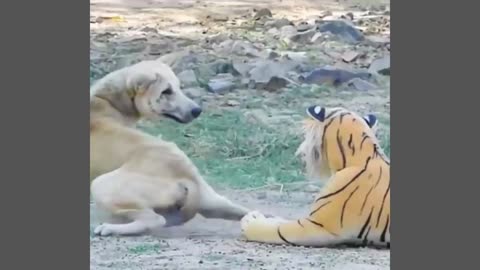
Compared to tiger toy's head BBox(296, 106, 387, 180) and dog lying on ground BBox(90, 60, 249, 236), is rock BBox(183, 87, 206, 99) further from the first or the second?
tiger toy's head BBox(296, 106, 387, 180)

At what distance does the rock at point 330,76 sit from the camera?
228 inches

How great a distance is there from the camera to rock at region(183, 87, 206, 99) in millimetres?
5766

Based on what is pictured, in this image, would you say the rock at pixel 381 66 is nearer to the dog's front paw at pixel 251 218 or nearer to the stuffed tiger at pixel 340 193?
the stuffed tiger at pixel 340 193

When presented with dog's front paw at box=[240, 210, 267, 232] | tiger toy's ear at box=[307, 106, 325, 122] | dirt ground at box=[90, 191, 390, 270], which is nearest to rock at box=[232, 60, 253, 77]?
tiger toy's ear at box=[307, 106, 325, 122]

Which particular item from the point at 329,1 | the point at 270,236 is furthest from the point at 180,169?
the point at 329,1

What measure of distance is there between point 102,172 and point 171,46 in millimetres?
819

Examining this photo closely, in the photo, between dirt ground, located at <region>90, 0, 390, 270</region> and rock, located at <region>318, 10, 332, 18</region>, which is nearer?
dirt ground, located at <region>90, 0, 390, 270</region>

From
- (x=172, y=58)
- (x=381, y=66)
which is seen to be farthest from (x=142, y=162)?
(x=381, y=66)

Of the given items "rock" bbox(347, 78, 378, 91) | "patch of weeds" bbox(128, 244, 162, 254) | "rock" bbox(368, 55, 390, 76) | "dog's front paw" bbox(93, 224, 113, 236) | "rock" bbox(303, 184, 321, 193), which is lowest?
"patch of weeds" bbox(128, 244, 162, 254)

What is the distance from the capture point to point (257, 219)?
18.7ft

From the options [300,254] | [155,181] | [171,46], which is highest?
[171,46]

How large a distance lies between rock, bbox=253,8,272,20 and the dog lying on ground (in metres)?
0.59

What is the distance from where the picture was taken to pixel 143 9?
5.79m

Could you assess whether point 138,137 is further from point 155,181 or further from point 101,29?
point 101,29
